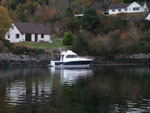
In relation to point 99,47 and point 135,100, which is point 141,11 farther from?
point 135,100

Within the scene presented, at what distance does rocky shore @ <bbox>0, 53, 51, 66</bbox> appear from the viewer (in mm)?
72188

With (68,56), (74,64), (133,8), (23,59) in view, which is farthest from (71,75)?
(133,8)

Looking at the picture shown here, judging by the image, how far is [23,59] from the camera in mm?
74000

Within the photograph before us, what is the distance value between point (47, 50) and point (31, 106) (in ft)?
181

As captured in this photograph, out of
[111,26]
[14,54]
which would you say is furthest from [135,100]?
[111,26]

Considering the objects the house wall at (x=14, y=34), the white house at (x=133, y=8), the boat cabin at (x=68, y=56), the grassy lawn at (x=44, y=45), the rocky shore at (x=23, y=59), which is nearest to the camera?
the boat cabin at (x=68, y=56)

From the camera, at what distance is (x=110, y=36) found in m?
80.2

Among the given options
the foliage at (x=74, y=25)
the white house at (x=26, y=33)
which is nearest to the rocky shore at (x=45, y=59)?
the white house at (x=26, y=33)

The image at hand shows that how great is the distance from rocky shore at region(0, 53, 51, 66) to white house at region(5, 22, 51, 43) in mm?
13541

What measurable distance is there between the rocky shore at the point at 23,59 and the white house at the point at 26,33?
13.5m

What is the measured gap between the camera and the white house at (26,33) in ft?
287

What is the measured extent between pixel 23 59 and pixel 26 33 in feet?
49.4

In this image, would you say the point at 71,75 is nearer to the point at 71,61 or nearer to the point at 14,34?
the point at 71,61

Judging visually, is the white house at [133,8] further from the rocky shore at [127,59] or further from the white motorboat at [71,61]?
the white motorboat at [71,61]
